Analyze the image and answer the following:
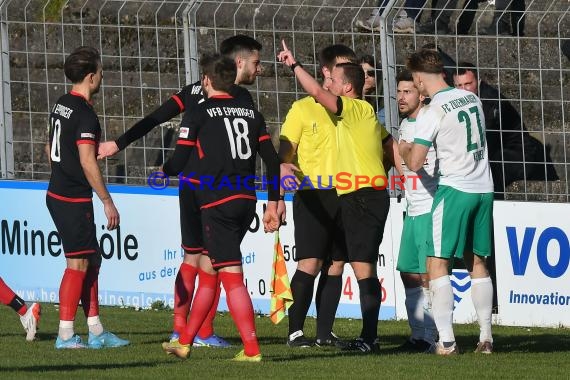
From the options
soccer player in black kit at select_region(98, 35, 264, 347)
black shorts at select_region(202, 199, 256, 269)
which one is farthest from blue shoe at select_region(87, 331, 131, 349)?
black shorts at select_region(202, 199, 256, 269)

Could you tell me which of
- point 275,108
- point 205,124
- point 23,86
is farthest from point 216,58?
point 23,86

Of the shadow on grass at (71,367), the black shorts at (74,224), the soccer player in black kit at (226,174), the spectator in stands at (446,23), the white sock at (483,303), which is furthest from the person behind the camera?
the spectator in stands at (446,23)

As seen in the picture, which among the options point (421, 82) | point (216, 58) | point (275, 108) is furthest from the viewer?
point (275, 108)

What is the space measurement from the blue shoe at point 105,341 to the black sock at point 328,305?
1457mm

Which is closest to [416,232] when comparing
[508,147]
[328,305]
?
[328,305]

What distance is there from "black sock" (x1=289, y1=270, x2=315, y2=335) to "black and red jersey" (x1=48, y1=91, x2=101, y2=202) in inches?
65.7

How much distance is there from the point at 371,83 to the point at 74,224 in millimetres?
3963

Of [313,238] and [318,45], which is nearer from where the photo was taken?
[313,238]

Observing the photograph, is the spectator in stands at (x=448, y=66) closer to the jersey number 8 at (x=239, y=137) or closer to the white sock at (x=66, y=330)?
the jersey number 8 at (x=239, y=137)

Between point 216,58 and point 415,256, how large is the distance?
2348mm

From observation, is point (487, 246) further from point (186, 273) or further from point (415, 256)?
point (186, 273)

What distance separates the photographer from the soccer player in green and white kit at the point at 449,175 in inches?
408

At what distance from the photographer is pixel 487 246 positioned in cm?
1059

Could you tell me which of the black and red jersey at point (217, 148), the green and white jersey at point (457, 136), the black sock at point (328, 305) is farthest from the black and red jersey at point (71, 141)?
the green and white jersey at point (457, 136)
